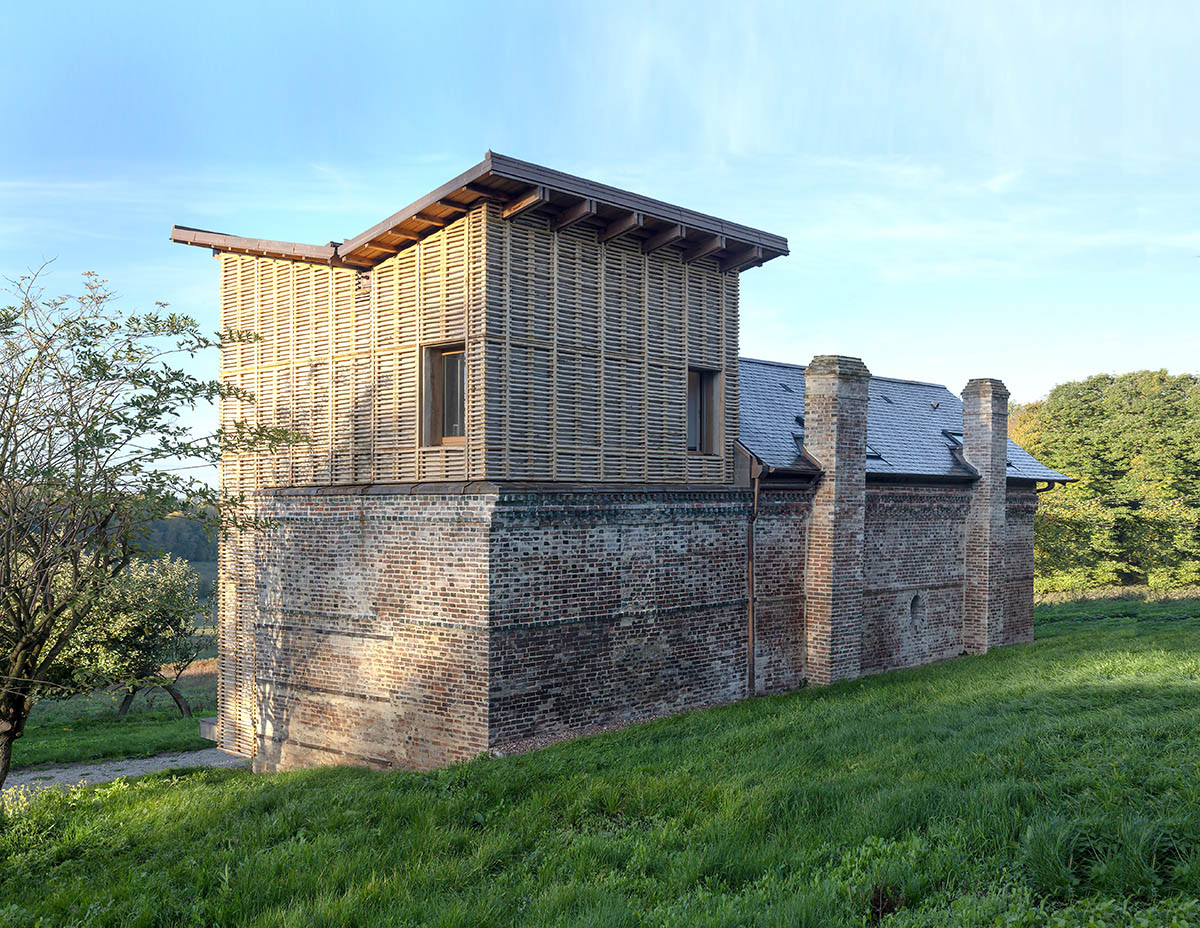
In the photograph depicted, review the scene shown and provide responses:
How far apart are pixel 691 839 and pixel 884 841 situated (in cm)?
160

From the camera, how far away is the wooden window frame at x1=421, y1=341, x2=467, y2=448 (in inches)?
505

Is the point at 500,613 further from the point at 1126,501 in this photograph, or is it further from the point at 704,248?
the point at 1126,501

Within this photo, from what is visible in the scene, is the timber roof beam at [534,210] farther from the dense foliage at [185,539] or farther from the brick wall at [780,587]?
the dense foliage at [185,539]

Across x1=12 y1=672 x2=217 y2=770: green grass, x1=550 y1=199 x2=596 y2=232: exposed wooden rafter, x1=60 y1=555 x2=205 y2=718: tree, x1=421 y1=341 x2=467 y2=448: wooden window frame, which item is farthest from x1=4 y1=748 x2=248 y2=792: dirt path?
x1=550 y1=199 x2=596 y2=232: exposed wooden rafter

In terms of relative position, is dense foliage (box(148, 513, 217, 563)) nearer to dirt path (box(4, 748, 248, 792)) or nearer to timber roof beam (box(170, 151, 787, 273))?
dirt path (box(4, 748, 248, 792))

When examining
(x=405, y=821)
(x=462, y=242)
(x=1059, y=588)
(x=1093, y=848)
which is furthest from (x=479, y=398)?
(x=1059, y=588)

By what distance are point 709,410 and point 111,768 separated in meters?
14.4

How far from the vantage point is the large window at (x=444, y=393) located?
42.1ft

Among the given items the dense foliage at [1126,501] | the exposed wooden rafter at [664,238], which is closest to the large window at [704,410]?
the exposed wooden rafter at [664,238]

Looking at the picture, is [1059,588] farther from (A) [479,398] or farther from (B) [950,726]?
(A) [479,398]

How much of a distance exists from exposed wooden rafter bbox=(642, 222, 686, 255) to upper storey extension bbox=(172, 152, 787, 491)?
4 cm

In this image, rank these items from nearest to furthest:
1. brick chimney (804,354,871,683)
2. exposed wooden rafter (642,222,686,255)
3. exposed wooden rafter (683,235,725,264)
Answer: exposed wooden rafter (642,222,686,255) < exposed wooden rafter (683,235,725,264) < brick chimney (804,354,871,683)

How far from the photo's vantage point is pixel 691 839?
7.20 metres

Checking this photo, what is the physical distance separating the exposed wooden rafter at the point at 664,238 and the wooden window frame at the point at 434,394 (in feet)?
12.3
